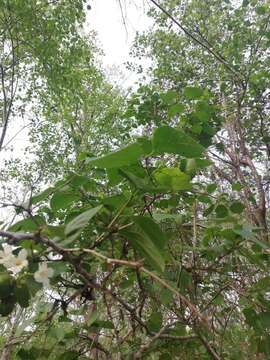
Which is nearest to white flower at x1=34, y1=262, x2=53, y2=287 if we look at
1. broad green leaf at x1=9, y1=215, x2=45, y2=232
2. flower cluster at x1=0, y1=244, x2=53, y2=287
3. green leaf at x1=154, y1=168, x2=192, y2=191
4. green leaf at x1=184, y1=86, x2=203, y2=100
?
flower cluster at x1=0, y1=244, x2=53, y2=287

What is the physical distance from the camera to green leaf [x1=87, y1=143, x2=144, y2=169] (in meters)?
0.56

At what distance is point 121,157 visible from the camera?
571 mm

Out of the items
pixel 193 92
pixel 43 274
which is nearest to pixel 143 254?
pixel 43 274

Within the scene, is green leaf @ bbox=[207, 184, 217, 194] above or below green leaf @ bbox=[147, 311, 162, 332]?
above

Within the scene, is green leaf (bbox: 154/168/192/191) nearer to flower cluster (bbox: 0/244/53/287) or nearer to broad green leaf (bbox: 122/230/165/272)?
broad green leaf (bbox: 122/230/165/272)

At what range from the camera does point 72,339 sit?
96 cm

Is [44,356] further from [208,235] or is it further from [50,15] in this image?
[50,15]

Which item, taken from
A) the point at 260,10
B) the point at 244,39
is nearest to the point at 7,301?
the point at 260,10

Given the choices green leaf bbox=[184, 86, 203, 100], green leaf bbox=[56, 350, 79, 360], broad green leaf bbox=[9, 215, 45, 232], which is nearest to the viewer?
broad green leaf bbox=[9, 215, 45, 232]

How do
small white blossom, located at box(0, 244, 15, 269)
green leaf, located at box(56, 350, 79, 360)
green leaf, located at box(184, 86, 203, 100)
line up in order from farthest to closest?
green leaf, located at box(184, 86, 203, 100)
green leaf, located at box(56, 350, 79, 360)
small white blossom, located at box(0, 244, 15, 269)

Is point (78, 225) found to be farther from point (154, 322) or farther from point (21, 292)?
point (154, 322)

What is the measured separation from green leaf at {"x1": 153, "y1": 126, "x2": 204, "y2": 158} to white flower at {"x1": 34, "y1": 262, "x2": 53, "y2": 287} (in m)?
0.24

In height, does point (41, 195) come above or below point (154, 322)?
above

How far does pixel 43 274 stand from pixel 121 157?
0.68ft
